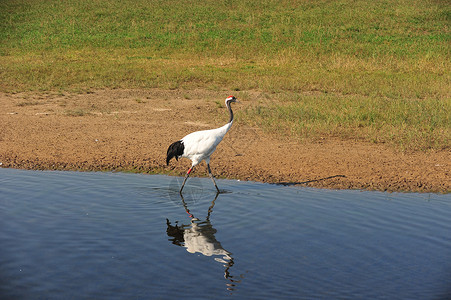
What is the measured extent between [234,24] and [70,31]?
12.5m

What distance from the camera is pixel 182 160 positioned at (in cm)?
1297

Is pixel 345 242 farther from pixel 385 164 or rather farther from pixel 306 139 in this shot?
pixel 306 139

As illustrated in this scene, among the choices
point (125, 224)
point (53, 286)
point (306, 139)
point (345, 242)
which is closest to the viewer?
point (53, 286)

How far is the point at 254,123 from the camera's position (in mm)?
16656

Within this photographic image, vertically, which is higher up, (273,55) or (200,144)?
(273,55)

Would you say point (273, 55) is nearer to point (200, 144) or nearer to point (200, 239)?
point (200, 144)

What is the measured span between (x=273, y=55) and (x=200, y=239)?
25.6 metres

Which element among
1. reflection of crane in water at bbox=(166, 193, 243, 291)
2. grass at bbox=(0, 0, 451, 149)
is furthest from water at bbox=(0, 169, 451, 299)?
grass at bbox=(0, 0, 451, 149)

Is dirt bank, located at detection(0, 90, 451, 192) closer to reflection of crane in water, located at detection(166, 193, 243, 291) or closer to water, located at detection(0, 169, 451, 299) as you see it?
water, located at detection(0, 169, 451, 299)

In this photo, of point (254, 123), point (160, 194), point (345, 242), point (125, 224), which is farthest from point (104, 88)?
point (345, 242)

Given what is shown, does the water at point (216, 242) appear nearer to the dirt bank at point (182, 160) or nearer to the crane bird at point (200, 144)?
the crane bird at point (200, 144)

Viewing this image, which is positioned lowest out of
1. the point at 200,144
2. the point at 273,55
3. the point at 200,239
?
the point at 200,239

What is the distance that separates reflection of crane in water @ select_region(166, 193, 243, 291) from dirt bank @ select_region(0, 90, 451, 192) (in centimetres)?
315

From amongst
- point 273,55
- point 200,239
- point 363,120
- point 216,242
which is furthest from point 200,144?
point 273,55
